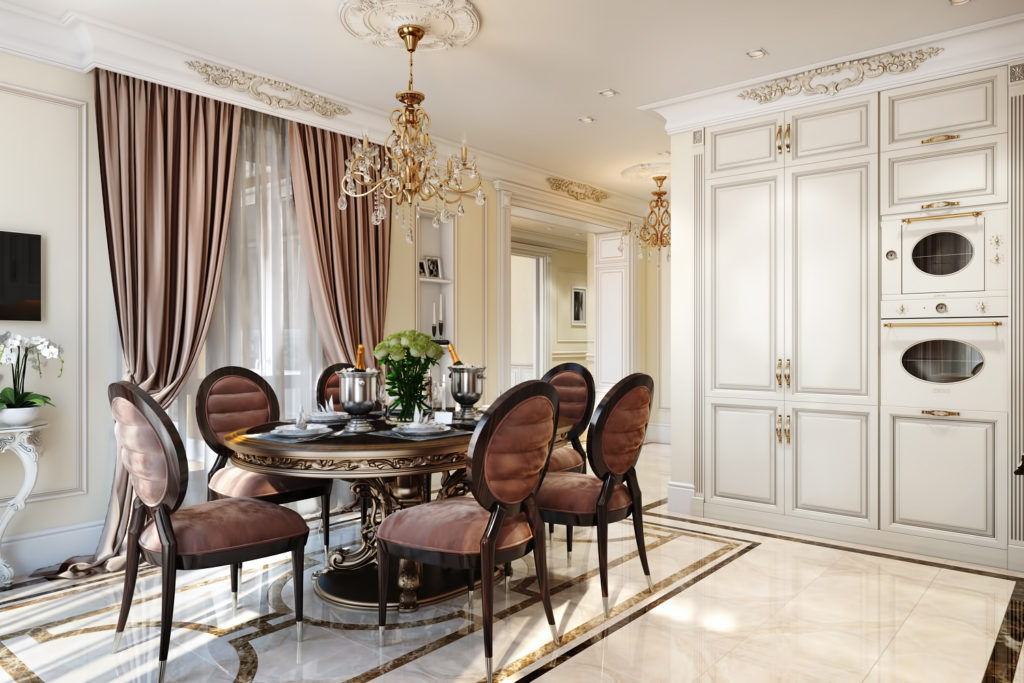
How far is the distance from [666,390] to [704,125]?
14.0ft

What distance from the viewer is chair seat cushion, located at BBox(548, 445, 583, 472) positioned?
3.87 m

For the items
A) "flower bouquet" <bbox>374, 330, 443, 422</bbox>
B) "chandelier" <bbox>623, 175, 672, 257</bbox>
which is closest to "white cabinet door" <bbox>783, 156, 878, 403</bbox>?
"chandelier" <bbox>623, 175, 672, 257</bbox>

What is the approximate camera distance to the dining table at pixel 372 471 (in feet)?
8.26

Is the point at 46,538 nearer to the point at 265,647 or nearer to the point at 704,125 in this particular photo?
the point at 265,647

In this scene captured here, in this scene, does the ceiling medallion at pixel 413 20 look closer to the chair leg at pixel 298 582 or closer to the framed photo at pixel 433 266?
the framed photo at pixel 433 266

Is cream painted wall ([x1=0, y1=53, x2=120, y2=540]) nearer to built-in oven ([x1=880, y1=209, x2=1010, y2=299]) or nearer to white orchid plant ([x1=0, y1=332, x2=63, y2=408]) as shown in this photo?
white orchid plant ([x1=0, y1=332, x2=63, y2=408])

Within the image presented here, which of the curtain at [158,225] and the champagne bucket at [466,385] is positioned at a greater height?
the curtain at [158,225]

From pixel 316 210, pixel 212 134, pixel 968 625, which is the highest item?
pixel 212 134

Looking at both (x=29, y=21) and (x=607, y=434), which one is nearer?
(x=607, y=434)

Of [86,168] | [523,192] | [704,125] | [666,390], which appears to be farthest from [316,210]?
[666,390]

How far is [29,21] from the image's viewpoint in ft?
11.4

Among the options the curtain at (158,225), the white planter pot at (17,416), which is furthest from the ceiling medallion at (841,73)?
the white planter pot at (17,416)

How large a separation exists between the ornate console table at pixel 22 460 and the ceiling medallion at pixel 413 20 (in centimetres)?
255

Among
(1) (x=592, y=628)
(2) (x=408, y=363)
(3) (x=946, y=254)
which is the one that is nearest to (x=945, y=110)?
(3) (x=946, y=254)
